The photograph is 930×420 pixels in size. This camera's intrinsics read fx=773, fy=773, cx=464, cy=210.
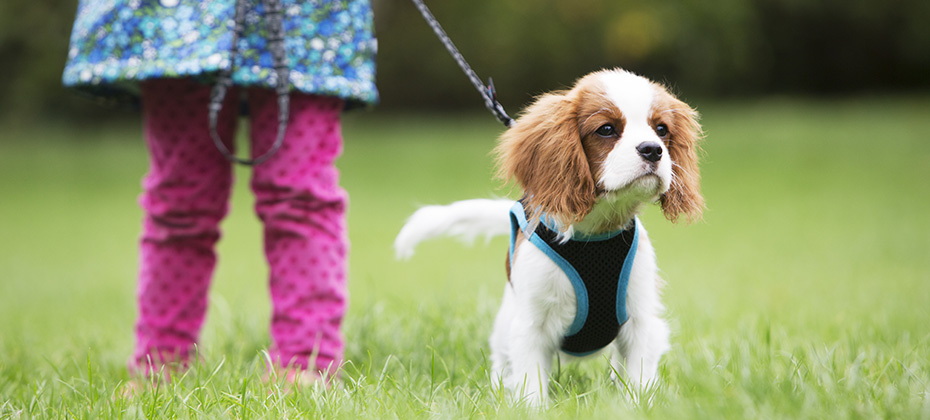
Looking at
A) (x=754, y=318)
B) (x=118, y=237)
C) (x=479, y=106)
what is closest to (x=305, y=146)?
(x=754, y=318)

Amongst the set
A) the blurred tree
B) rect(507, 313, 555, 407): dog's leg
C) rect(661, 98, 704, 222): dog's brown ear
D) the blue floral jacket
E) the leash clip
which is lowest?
rect(507, 313, 555, 407): dog's leg

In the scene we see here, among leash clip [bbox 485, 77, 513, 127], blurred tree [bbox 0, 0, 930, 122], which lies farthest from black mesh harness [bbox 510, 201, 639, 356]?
blurred tree [bbox 0, 0, 930, 122]

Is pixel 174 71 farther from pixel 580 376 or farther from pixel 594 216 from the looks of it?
pixel 580 376

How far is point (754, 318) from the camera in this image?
3.36 m

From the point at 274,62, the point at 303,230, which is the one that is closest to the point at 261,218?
the point at 303,230

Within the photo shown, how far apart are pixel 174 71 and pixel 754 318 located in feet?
8.30

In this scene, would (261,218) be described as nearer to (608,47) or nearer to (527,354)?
(527,354)

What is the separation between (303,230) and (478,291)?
1648 millimetres

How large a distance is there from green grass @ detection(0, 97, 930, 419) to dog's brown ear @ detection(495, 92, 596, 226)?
1.02 feet

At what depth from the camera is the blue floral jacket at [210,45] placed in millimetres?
2400

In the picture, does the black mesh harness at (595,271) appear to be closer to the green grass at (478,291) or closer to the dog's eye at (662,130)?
the green grass at (478,291)

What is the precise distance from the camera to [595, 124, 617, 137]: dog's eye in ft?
6.97

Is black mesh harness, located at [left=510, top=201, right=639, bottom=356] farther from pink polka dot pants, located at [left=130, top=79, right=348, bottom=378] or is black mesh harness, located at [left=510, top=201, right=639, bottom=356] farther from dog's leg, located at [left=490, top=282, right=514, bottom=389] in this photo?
pink polka dot pants, located at [left=130, top=79, right=348, bottom=378]

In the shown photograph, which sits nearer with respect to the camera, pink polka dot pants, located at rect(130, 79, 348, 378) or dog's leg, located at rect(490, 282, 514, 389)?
dog's leg, located at rect(490, 282, 514, 389)
